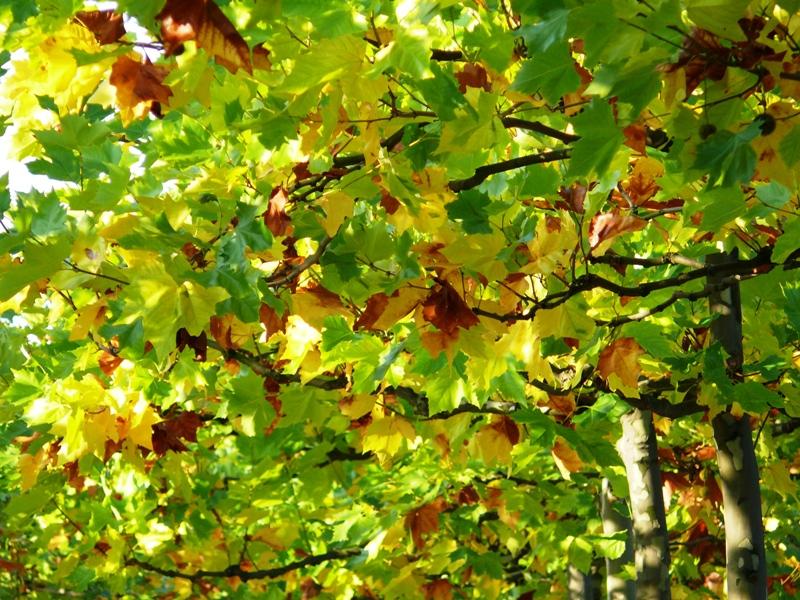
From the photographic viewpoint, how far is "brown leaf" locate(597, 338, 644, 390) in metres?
2.81

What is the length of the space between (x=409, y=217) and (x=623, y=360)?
2.84 feet

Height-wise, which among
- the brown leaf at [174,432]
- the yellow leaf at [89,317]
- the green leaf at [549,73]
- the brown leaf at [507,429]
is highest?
the green leaf at [549,73]

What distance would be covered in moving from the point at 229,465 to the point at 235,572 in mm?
1767

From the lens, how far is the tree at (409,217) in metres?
1.77

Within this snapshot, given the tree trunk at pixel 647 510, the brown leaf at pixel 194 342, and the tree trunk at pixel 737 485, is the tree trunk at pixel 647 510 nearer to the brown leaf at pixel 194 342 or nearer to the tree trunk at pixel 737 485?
the tree trunk at pixel 737 485

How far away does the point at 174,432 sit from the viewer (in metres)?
3.66

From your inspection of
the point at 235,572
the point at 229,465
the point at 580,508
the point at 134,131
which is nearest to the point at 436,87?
the point at 134,131

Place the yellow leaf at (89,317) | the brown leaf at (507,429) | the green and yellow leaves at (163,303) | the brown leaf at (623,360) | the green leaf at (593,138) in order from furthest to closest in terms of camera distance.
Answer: the brown leaf at (507,429) → the brown leaf at (623,360) → the yellow leaf at (89,317) → the green and yellow leaves at (163,303) → the green leaf at (593,138)

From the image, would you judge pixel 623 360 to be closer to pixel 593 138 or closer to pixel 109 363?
pixel 593 138

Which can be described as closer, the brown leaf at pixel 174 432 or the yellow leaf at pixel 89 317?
the yellow leaf at pixel 89 317

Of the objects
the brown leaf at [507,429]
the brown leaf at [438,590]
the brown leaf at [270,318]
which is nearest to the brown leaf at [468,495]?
the brown leaf at [438,590]

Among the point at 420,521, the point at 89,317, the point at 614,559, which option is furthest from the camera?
the point at 614,559

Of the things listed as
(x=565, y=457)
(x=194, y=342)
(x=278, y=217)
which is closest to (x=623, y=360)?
(x=565, y=457)

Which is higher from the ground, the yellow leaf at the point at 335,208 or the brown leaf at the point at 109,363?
the yellow leaf at the point at 335,208
